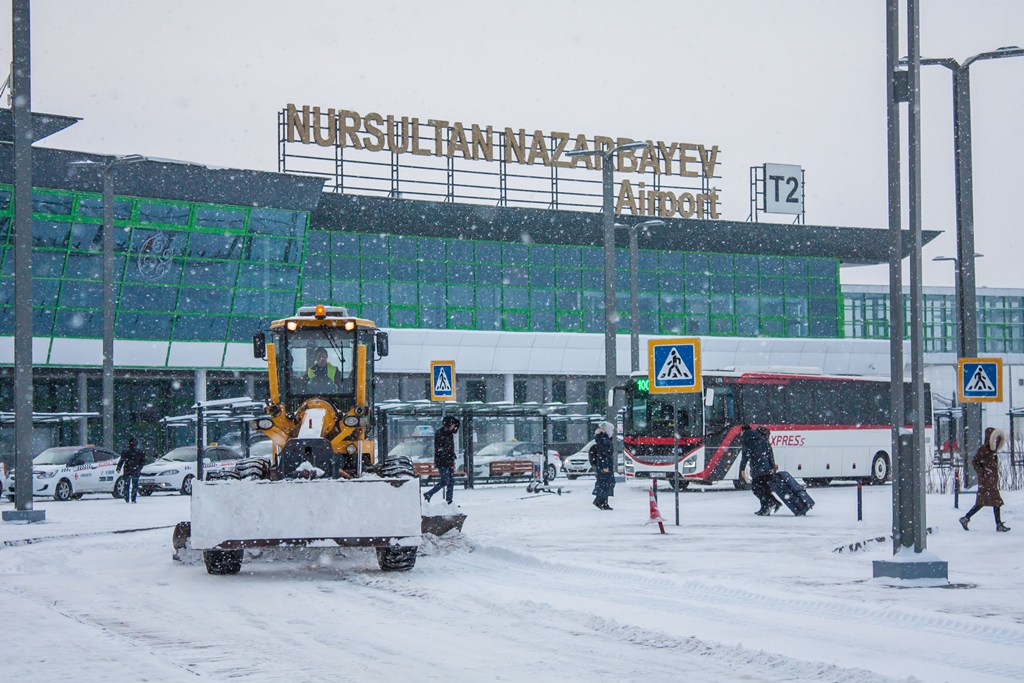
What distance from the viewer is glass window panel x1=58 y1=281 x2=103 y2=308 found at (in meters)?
48.7

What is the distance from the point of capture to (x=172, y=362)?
51562 millimetres

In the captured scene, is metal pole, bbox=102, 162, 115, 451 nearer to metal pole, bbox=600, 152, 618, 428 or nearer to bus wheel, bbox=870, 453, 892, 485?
metal pole, bbox=600, 152, 618, 428

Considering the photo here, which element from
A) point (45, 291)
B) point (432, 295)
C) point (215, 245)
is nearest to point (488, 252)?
point (432, 295)

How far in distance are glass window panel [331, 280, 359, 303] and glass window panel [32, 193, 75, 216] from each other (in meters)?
12.4

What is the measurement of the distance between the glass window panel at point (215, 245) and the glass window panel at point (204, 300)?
4.34 ft

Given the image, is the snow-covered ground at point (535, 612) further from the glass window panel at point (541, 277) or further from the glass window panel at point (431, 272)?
the glass window panel at point (541, 277)

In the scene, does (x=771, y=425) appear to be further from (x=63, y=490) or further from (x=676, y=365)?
(x=63, y=490)

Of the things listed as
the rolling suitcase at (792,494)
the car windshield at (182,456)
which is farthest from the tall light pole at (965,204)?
the car windshield at (182,456)

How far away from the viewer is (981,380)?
957 inches

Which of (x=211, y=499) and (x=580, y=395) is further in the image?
(x=580, y=395)

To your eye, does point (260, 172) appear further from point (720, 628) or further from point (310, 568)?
point (720, 628)

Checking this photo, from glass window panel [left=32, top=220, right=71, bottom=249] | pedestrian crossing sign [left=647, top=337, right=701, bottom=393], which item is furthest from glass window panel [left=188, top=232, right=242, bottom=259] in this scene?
pedestrian crossing sign [left=647, top=337, right=701, bottom=393]

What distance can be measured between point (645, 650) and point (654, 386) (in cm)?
1164

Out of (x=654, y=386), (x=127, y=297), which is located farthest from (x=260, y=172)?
(x=654, y=386)
